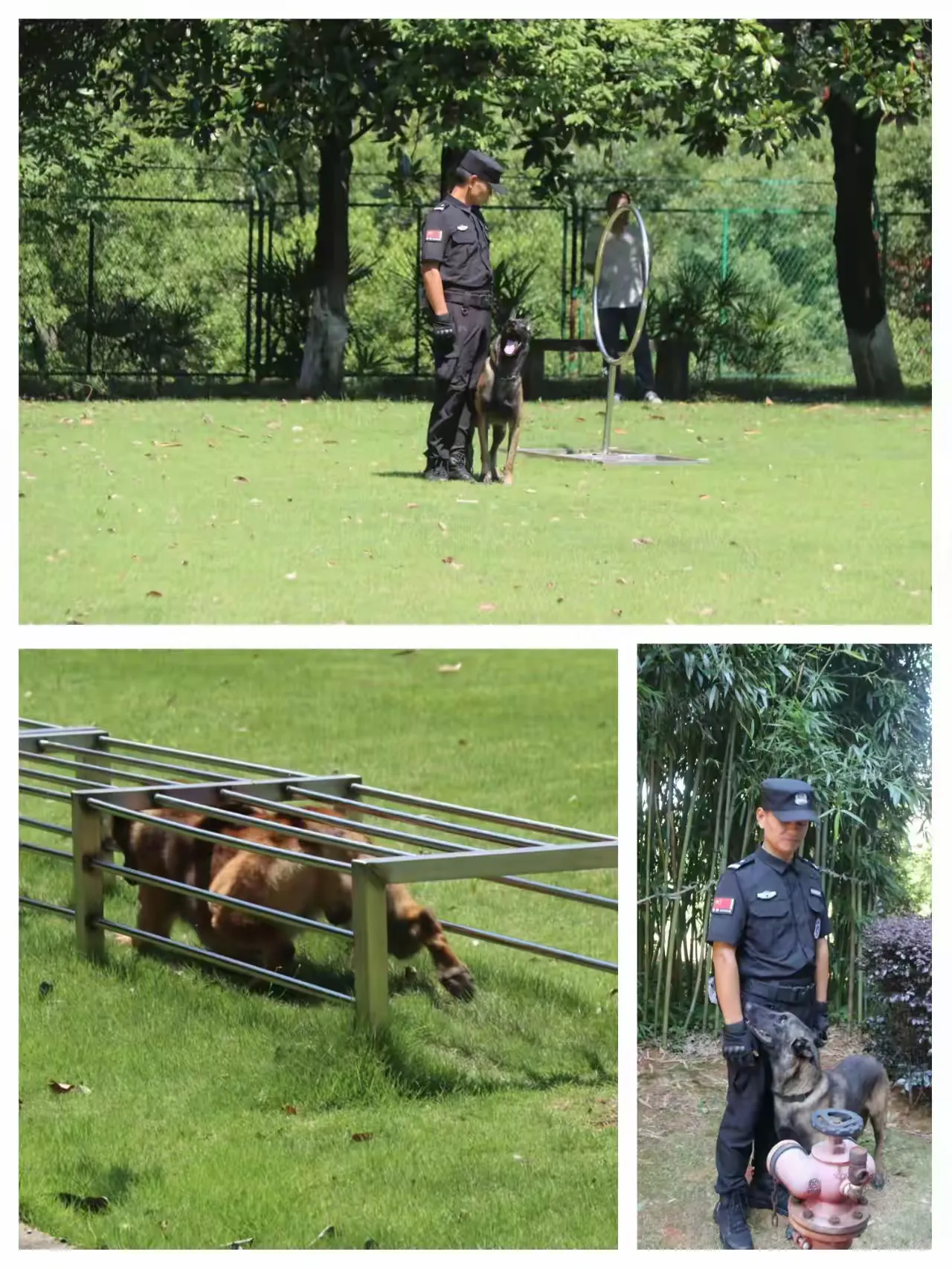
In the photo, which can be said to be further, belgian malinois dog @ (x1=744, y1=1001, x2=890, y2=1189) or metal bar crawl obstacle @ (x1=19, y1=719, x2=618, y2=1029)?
metal bar crawl obstacle @ (x1=19, y1=719, x2=618, y2=1029)

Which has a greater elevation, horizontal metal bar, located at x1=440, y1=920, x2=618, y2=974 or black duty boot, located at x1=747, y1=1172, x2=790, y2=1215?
horizontal metal bar, located at x1=440, y1=920, x2=618, y2=974

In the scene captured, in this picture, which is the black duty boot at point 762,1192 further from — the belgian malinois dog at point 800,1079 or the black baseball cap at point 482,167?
the black baseball cap at point 482,167

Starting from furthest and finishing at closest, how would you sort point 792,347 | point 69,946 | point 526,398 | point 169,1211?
point 792,347, point 526,398, point 69,946, point 169,1211

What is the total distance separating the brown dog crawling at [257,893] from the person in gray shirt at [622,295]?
806 cm

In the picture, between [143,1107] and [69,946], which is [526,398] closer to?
[69,946]

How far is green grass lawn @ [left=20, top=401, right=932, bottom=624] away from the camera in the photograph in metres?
8.08

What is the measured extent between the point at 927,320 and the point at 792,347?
3.50 metres

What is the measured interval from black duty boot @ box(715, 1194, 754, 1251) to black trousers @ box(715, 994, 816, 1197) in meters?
0.03

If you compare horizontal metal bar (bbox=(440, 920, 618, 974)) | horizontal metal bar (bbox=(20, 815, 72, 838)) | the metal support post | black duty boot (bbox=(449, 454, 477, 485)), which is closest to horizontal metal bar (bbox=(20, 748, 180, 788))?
horizontal metal bar (bbox=(20, 815, 72, 838))

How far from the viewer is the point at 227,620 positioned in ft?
25.7

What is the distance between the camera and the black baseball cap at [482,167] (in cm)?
977

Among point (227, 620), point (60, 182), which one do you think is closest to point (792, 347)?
point (60, 182)

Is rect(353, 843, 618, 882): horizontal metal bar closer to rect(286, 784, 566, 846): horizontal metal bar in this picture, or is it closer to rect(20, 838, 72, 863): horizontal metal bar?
rect(286, 784, 566, 846): horizontal metal bar

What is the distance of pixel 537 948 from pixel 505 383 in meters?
4.82
